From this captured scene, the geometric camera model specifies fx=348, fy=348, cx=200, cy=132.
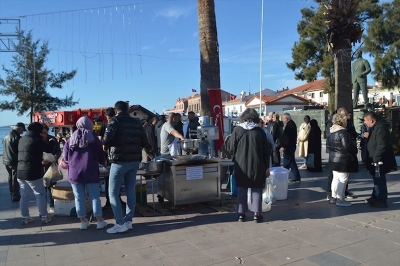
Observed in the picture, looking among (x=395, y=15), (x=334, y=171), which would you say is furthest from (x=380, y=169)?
(x=395, y=15)

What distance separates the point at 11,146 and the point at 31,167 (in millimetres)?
1802

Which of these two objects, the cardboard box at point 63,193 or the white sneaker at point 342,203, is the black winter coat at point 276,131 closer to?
the white sneaker at point 342,203

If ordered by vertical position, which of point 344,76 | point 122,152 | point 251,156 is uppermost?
point 344,76

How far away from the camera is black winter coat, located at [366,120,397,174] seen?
5.98 meters

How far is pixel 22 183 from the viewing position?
18.2 feet

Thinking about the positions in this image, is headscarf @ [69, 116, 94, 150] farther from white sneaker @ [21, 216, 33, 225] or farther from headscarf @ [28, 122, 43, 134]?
white sneaker @ [21, 216, 33, 225]

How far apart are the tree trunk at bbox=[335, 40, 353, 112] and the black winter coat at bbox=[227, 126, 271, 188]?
6.41m

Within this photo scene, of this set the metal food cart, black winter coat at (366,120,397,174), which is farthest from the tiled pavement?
black winter coat at (366,120,397,174)

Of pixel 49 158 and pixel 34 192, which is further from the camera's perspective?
pixel 49 158

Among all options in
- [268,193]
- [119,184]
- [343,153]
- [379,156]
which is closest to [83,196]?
[119,184]

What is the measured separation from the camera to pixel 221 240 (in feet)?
15.4

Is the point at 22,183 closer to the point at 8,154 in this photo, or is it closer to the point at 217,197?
the point at 8,154

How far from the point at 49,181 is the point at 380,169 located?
19.0 ft

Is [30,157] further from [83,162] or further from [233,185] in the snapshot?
[233,185]
